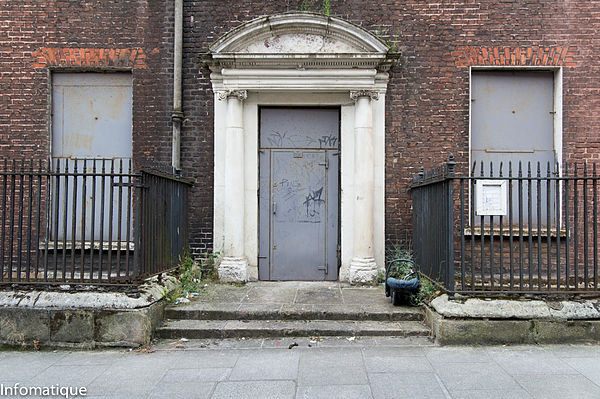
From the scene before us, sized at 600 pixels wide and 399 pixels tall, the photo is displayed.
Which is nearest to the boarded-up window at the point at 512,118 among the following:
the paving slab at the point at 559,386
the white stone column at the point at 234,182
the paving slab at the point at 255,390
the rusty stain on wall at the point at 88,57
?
the paving slab at the point at 559,386

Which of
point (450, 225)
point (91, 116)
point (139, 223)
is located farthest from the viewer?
point (91, 116)

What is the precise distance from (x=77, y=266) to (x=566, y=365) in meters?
6.78

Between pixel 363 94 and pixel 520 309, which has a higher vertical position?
pixel 363 94

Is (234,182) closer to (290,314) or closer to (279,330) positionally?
(290,314)

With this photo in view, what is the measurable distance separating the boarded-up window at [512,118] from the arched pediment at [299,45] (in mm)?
1748

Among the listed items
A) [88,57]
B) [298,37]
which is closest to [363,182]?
[298,37]

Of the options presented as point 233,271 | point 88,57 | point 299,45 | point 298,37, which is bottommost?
point 233,271

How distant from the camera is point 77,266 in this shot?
703 cm

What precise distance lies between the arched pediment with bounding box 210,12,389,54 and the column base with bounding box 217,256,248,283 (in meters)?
3.25

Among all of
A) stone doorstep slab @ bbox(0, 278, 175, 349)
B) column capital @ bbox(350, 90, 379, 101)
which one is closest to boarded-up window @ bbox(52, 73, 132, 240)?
stone doorstep slab @ bbox(0, 278, 175, 349)

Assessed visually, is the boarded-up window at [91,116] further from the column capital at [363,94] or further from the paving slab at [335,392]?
the paving slab at [335,392]

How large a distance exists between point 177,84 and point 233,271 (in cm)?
314

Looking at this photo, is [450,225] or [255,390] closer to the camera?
[255,390]

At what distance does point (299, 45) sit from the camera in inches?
271
